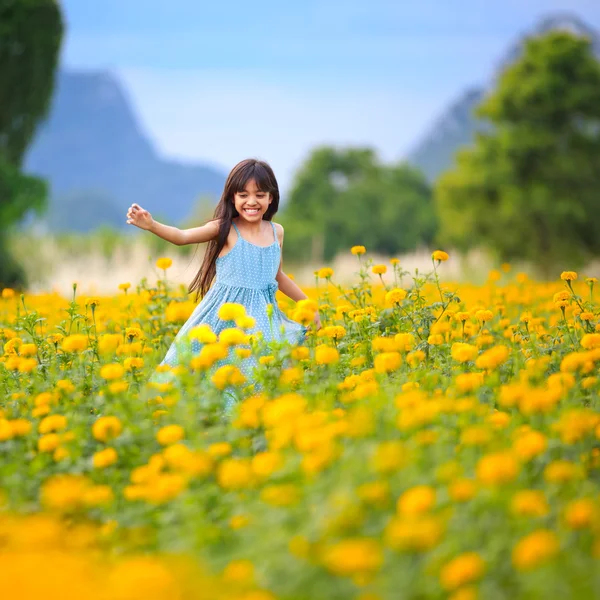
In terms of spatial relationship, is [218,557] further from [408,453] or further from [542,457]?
[542,457]

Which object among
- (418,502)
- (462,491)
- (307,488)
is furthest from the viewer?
(307,488)

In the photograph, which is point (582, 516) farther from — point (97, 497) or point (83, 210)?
point (83, 210)

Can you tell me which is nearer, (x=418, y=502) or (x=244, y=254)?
(x=418, y=502)

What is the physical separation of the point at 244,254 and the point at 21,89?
9783mm

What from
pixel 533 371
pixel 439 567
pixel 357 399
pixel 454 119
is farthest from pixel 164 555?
pixel 454 119

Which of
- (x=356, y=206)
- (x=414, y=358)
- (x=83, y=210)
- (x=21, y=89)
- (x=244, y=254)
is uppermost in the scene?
(x=83, y=210)

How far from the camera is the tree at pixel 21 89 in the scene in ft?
39.7

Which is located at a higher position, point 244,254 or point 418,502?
point 244,254

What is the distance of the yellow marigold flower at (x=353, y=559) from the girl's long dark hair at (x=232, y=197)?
2.79 metres

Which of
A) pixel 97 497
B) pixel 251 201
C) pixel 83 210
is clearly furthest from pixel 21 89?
pixel 83 210

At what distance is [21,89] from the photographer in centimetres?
1241

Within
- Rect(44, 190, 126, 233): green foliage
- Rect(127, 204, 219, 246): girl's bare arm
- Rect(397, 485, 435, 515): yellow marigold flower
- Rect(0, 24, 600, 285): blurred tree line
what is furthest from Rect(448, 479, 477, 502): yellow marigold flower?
Rect(44, 190, 126, 233): green foliage

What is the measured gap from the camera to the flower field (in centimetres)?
157

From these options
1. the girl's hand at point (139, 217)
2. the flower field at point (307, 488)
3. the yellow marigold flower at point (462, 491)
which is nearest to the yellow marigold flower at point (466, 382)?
the flower field at point (307, 488)
